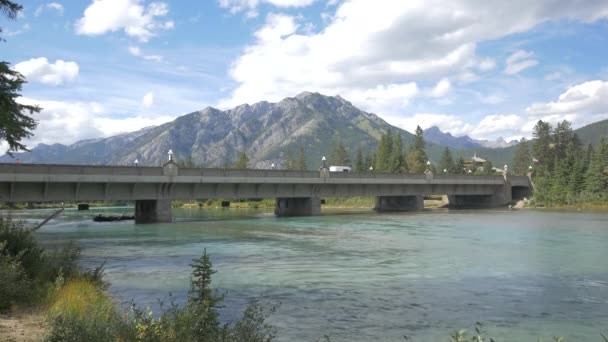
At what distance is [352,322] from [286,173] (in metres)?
54.3

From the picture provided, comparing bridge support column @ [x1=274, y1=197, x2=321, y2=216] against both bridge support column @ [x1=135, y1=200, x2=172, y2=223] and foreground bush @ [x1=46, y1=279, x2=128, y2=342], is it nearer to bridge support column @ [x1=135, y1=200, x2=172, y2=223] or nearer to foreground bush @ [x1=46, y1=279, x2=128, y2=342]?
bridge support column @ [x1=135, y1=200, x2=172, y2=223]

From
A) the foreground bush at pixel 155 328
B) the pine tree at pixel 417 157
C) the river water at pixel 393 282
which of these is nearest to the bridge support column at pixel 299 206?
the river water at pixel 393 282

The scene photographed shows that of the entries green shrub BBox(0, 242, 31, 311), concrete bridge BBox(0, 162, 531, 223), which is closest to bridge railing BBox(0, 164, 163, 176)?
concrete bridge BBox(0, 162, 531, 223)

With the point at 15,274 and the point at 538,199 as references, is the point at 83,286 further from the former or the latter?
the point at 538,199

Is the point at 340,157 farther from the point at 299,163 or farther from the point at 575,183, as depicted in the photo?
the point at 575,183

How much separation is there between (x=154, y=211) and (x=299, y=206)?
81.6 feet

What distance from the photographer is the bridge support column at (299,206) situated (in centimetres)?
7488

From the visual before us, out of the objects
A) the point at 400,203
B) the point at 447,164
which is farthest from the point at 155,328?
the point at 447,164

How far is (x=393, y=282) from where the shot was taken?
19.3 metres

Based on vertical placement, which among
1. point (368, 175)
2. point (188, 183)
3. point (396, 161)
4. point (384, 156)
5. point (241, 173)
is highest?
point (384, 156)

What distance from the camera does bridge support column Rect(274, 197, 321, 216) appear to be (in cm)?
7488

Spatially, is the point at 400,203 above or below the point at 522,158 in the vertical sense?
below

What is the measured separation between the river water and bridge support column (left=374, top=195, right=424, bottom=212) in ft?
170

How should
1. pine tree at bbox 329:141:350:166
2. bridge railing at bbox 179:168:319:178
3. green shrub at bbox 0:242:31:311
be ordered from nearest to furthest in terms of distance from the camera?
green shrub at bbox 0:242:31:311, bridge railing at bbox 179:168:319:178, pine tree at bbox 329:141:350:166
